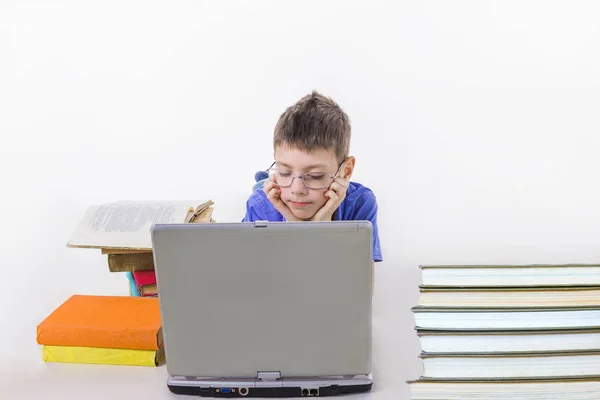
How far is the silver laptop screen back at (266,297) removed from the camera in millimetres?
1172

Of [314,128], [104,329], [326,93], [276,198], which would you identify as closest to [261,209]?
[276,198]

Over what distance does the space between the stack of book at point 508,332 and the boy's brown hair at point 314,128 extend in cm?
39

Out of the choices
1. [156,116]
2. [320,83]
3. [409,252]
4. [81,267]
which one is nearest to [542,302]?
[409,252]

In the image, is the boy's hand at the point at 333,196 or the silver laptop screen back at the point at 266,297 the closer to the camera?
the silver laptop screen back at the point at 266,297

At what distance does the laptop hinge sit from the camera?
48.6 inches

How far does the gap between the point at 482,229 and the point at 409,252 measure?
43 centimetres

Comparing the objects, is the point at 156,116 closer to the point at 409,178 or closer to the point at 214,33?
the point at 214,33

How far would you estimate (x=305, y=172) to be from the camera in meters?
1.64

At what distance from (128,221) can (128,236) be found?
8cm

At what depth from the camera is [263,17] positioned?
3.44m

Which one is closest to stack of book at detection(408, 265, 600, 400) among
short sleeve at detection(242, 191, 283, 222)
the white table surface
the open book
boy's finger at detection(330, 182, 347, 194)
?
the white table surface

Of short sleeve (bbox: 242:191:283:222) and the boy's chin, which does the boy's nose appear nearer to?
the boy's chin

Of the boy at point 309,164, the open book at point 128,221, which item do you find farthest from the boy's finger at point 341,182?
the open book at point 128,221

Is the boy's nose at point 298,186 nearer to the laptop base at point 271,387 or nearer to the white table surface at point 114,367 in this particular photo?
the white table surface at point 114,367
